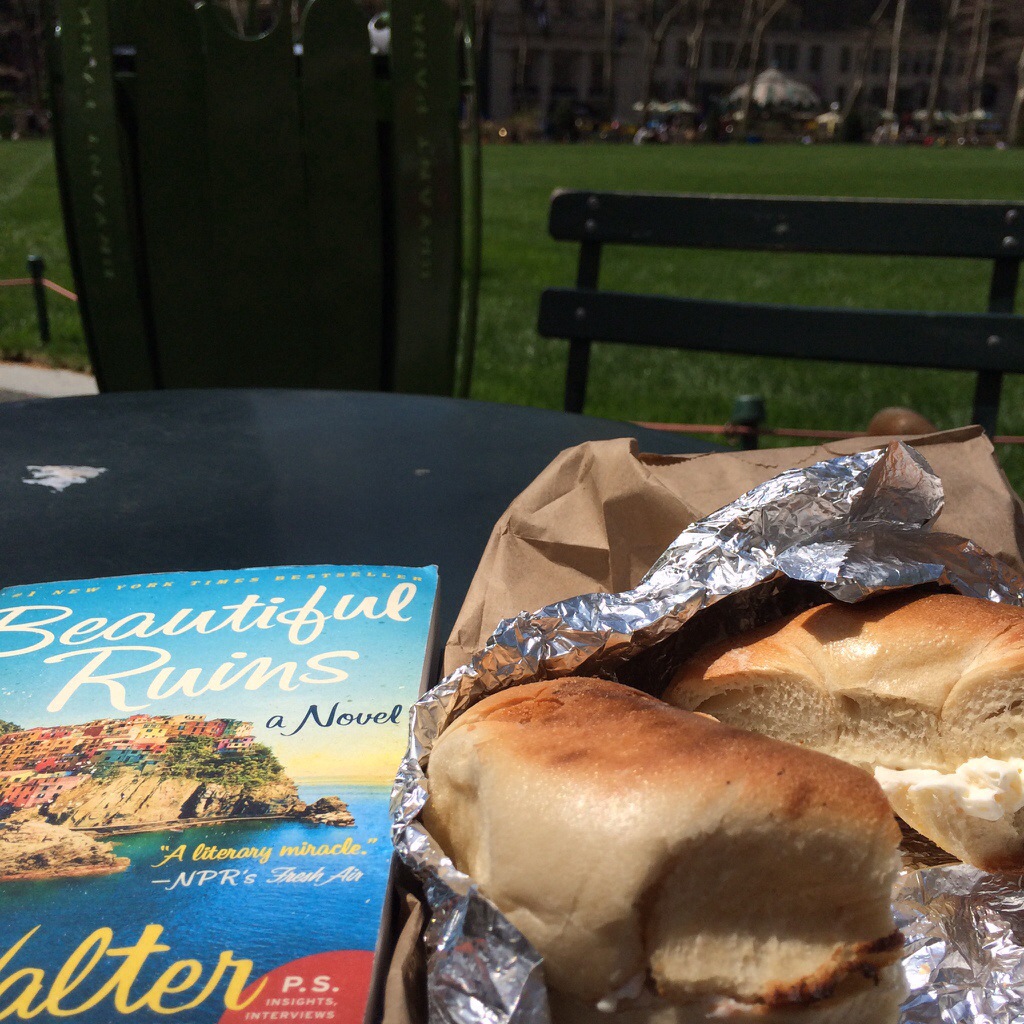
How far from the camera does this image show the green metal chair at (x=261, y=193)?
2.73 metres

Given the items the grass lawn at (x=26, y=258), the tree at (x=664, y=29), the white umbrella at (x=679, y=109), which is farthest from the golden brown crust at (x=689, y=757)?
the white umbrella at (x=679, y=109)

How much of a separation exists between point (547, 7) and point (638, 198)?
5134 centimetres

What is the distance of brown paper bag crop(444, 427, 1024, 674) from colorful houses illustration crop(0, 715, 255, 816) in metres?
0.27

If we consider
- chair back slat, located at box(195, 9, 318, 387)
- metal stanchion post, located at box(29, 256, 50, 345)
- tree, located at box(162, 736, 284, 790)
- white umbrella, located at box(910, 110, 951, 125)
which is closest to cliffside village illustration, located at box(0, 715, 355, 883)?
tree, located at box(162, 736, 284, 790)

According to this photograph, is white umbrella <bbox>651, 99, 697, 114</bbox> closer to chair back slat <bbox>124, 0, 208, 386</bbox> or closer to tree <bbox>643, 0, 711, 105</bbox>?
tree <bbox>643, 0, 711, 105</bbox>

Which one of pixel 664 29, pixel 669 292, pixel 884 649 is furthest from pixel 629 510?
pixel 664 29

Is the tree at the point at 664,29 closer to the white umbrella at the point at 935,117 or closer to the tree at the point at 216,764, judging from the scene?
the white umbrella at the point at 935,117

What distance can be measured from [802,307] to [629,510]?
1549 mm

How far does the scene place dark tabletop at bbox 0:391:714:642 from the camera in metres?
1.15

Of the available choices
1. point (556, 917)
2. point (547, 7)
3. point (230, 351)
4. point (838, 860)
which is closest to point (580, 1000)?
point (556, 917)

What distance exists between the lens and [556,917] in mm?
615

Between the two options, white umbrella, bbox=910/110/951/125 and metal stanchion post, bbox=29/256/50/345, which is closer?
metal stanchion post, bbox=29/256/50/345

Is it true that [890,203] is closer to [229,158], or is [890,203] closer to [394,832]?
[229,158]

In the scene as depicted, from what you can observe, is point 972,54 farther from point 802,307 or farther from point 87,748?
point 87,748
